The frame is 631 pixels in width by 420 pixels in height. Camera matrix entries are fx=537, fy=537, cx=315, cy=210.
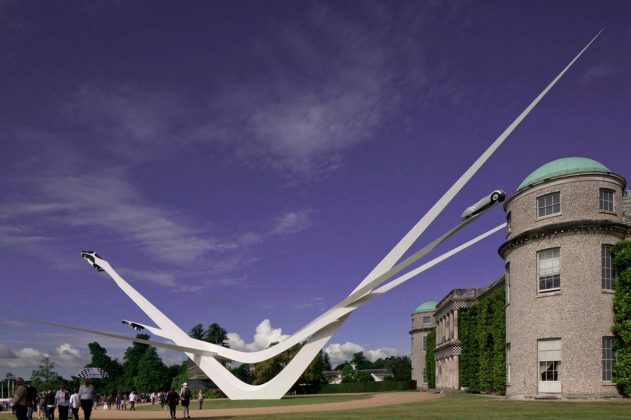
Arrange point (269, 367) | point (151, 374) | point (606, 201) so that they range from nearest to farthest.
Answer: point (606, 201) → point (269, 367) → point (151, 374)

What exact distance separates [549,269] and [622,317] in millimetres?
4304

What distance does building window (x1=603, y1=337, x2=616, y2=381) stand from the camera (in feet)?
92.8

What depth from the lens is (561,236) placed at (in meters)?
30.0

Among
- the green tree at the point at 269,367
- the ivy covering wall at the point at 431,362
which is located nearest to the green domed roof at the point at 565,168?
the green tree at the point at 269,367

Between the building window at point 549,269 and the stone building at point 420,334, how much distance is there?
175ft

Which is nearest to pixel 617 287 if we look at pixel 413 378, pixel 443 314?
pixel 443 314

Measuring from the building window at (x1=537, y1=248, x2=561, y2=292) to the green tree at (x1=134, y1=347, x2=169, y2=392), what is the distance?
79.2 meters

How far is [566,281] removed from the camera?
29.5 metres

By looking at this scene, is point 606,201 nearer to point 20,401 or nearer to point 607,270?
point 607,270

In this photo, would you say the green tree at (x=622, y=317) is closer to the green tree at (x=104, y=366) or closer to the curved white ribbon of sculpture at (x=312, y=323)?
the curved white ribbon of sculpture at (x=312, y=323)

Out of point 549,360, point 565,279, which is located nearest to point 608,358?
point 549,360

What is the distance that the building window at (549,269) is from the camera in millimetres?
30188

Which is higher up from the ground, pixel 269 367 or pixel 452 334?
pixel 452 334

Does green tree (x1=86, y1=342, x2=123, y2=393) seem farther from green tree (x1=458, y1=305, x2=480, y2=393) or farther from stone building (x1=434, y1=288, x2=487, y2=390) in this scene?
green tree (x1=458, y1=305, x2=480, y2=393)
